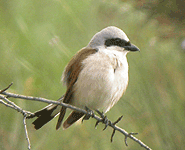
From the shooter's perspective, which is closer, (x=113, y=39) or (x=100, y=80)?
(x=100, y=80)

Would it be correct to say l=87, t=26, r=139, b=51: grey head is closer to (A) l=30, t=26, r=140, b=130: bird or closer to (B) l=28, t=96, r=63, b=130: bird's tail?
(A) l=30, t=26, r=140, b=130: bird

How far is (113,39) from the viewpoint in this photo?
4.69ft

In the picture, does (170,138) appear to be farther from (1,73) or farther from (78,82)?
(1,73)

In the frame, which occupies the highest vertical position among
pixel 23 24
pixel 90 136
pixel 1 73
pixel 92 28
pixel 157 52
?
pixel 23 24

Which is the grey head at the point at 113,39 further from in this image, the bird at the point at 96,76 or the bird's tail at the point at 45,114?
the bird's tail at the point at 45,114

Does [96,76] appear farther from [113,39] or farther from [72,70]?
[113,39]

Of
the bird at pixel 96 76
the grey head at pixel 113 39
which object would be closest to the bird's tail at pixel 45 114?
the bird at pixel 96 76

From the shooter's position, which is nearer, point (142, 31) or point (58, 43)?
point (58, 43)

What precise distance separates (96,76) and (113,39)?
260mm

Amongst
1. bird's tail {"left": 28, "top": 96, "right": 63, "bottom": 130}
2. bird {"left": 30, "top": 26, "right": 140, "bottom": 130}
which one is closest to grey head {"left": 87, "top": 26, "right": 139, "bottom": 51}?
bird {"left": 30, "top": 26, "right": 140, "bottom": 130}

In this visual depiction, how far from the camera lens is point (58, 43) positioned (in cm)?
141

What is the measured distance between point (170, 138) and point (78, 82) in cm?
52

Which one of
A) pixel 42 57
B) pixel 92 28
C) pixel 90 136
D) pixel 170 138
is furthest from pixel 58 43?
pixel 170 138

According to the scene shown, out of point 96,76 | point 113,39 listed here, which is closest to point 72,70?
point 96,76
